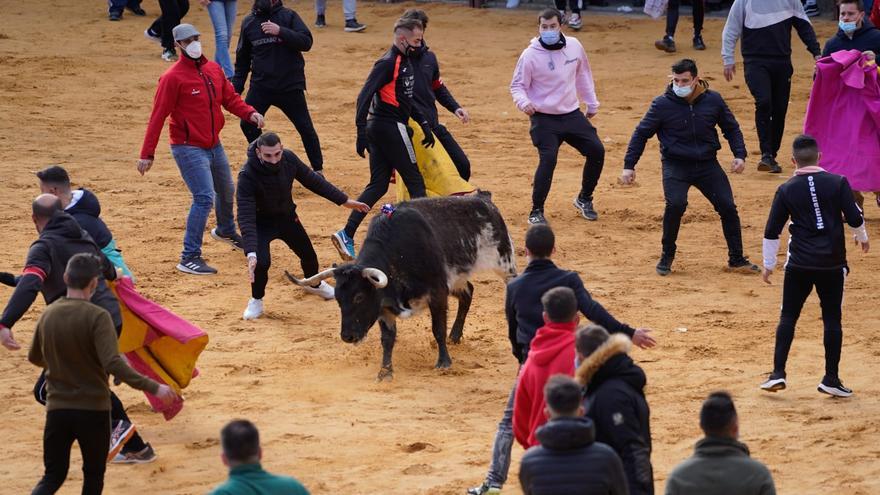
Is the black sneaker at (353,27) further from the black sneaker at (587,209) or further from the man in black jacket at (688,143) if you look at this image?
the man in black jacket at (688,143)

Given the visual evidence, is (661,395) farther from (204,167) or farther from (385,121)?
(204,167)

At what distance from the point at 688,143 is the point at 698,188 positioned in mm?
443

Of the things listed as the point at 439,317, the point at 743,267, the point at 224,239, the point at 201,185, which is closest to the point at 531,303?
the point at 439,317

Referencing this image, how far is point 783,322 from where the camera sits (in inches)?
384

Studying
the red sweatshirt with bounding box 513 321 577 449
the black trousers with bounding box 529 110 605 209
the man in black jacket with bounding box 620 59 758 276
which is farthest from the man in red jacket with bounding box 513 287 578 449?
the black trousers with bounding box 529 110 605 209

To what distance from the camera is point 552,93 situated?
14.4m

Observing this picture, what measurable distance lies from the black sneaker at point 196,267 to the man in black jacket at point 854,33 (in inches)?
255

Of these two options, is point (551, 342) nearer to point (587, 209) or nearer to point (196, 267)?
point (196, 267)

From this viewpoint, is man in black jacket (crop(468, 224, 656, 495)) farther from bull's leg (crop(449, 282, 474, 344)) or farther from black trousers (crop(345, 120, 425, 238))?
black trousers (crop(345, 120, 425, 238))

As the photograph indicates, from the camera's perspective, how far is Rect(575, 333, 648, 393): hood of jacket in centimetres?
666

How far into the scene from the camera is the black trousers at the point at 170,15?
2078 centimetres

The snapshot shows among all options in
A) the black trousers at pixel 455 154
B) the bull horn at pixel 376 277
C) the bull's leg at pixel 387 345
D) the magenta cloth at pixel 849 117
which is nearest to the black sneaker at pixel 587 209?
the black trousers at pixel 455 154

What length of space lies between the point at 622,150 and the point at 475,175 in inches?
85.0

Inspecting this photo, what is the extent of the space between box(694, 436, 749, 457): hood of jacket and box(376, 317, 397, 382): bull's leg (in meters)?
4.98
